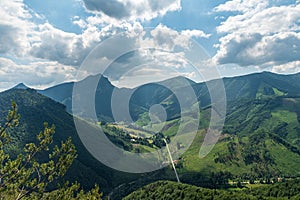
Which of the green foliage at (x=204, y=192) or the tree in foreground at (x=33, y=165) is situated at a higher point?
the tree in foreground at (x=33, y=165)

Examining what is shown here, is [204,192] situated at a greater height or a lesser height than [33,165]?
lesser

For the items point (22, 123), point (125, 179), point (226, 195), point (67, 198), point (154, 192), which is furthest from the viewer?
point (22, 123)

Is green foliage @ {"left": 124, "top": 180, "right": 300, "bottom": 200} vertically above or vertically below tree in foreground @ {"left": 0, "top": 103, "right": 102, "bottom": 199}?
below

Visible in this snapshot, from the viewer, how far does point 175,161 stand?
19075 centimetres

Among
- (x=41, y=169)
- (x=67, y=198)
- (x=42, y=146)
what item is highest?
(x=42, y=146)

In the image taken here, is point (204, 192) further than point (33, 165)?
Yes

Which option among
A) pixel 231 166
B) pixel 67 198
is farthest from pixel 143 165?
pixel 67 198

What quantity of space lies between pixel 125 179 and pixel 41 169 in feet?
536

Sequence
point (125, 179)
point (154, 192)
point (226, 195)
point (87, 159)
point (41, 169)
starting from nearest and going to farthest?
point (41, 169)
point (226, 195)
point (154, 192)
point (125, 179)
point (87, 159)

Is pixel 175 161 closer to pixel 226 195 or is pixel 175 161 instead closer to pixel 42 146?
pixel 226 195

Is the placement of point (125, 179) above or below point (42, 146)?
below

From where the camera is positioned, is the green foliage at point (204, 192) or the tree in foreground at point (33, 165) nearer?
the tree in foreground at point (33, 165)

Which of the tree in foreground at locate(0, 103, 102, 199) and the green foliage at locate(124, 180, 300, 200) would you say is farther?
the green foliage at locate(124, 180, 300, 200)

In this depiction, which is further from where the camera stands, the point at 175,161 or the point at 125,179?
the point at 175,161
